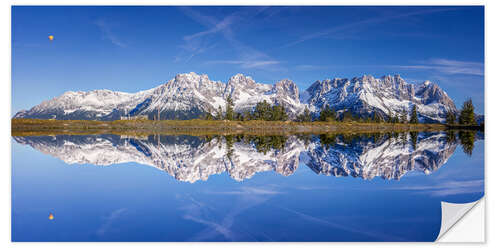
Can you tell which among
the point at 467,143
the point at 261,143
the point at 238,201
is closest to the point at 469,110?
the point at 467,143

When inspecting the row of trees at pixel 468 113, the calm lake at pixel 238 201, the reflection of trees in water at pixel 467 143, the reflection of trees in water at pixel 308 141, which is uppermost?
the row of trees at pixel 468 113

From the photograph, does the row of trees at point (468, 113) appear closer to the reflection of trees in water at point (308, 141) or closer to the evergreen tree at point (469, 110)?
the evergreen tree at point (469, 110)

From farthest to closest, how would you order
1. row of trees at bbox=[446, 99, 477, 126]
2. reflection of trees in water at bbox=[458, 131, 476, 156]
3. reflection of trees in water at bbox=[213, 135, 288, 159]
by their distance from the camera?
reflection of trees in water at bbox=[213, 135, 288, 159], reflection of trees in water at bbox=[458, 131, 476, 156], row of trees at bbox=[446, 99, 477, 126]

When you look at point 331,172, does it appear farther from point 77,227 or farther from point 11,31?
point 11,31

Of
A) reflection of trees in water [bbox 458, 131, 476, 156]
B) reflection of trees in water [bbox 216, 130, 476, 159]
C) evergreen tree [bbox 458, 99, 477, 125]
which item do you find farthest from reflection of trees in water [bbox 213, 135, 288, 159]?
reflection of trees in water [bbox 458, 131, 476, 156]

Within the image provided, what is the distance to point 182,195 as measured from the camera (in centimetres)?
721

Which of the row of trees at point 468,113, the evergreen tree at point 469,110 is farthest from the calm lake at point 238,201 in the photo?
the row of trees at point 468,113

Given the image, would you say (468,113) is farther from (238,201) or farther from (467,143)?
(238,201)

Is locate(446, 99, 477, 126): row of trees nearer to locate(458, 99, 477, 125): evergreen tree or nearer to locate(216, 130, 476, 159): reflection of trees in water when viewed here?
locate(458, 99, 477, 125): evergreen tree

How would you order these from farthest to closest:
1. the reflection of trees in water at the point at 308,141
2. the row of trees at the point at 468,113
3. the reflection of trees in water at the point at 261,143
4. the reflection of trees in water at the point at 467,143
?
1. the reflection of trees in water at the point at 308,141
2. the reflection of trees in water at the point at 261,143
3. the reflection of trees in water at the point at 467,143
4. the row of trees at the point at 468,113
